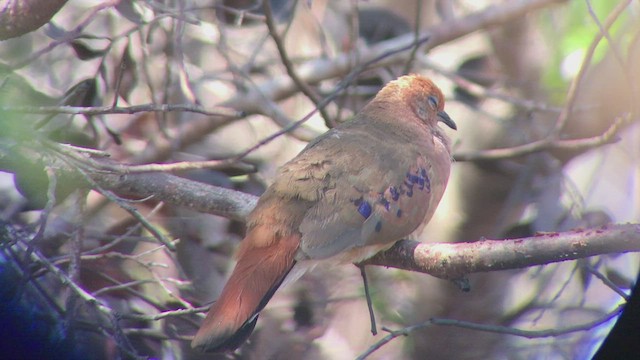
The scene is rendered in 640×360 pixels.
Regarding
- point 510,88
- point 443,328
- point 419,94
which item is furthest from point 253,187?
Answer: point 510,88

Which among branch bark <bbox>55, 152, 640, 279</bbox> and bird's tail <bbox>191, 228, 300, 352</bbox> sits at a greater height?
branch bark <bbox>55, 152, 640, 279</bbox>

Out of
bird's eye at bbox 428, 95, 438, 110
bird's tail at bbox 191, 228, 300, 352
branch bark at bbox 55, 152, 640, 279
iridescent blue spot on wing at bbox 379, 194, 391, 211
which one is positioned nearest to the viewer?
branch bark at bbox 55, 152, 640, 279

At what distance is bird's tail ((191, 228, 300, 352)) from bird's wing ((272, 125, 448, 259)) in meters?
0.07

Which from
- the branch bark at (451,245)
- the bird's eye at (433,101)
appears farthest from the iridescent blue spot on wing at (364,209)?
the bird's eye at (433,101)

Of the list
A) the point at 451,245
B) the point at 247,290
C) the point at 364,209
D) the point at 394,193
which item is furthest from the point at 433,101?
the point at 247,290

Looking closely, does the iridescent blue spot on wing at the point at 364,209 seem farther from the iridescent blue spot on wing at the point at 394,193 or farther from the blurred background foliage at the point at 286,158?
the blurred background foliage at the point at 286,158

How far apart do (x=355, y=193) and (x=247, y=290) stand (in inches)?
18.5

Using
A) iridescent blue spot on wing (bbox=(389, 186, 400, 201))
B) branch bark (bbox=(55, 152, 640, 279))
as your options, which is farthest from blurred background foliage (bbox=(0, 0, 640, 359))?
iridescent blue spot on wing (bbox=(389, 186, 400, 201))

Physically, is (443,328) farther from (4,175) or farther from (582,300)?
(4,175)

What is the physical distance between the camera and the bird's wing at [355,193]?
216 centimetres

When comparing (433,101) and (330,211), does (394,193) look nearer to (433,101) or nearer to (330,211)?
(330,211)

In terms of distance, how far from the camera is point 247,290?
75.7 inches

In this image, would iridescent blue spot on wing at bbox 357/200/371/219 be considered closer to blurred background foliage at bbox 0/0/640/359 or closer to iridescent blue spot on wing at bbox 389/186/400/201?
iridescent blue spot on wing at bbox 389/186/400/201

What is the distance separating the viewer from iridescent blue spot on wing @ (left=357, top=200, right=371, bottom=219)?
7.31ft
